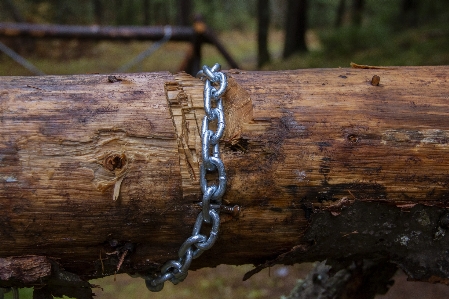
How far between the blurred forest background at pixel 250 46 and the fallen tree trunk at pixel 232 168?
5.64ft

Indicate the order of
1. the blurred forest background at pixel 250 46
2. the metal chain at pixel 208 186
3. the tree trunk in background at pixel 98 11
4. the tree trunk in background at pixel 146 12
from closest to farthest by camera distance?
the metal chain at pixel 208 186 → the blurred forest background at pixel 250 46 → the tree trunk in background at pixel 98 11 → the tree trunk in background at pixel 146 12

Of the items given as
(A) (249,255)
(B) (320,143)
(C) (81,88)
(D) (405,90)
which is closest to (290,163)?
(B) (320,143)

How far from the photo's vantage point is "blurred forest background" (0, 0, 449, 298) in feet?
16.0

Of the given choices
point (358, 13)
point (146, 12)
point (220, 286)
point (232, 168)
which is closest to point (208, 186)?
point (232, 168)

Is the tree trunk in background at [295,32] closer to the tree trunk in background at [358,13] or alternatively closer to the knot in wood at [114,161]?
the tree trunk in background at [358,13]

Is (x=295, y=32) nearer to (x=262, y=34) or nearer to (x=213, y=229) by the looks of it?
(x=262, y=34)

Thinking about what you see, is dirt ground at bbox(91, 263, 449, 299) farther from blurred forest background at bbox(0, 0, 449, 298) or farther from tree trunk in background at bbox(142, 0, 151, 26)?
tree trunk in background at bbox(142, 0, 151, 26)

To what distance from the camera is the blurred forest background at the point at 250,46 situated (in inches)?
192

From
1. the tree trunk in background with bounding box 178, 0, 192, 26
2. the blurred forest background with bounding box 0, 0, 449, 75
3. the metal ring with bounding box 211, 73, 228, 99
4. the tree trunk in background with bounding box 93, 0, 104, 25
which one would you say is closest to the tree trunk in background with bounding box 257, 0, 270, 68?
the blurred forest background with bounding box 0, 0, 449, 75

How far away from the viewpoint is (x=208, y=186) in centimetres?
128

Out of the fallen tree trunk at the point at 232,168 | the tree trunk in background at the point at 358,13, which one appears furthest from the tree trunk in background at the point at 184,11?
the fallen tree trunk at the point at 232,168

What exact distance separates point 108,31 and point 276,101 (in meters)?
5.43

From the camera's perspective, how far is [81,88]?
4.45ft

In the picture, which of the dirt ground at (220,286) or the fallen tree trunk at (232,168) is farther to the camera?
the dirt ground at (220,286)
